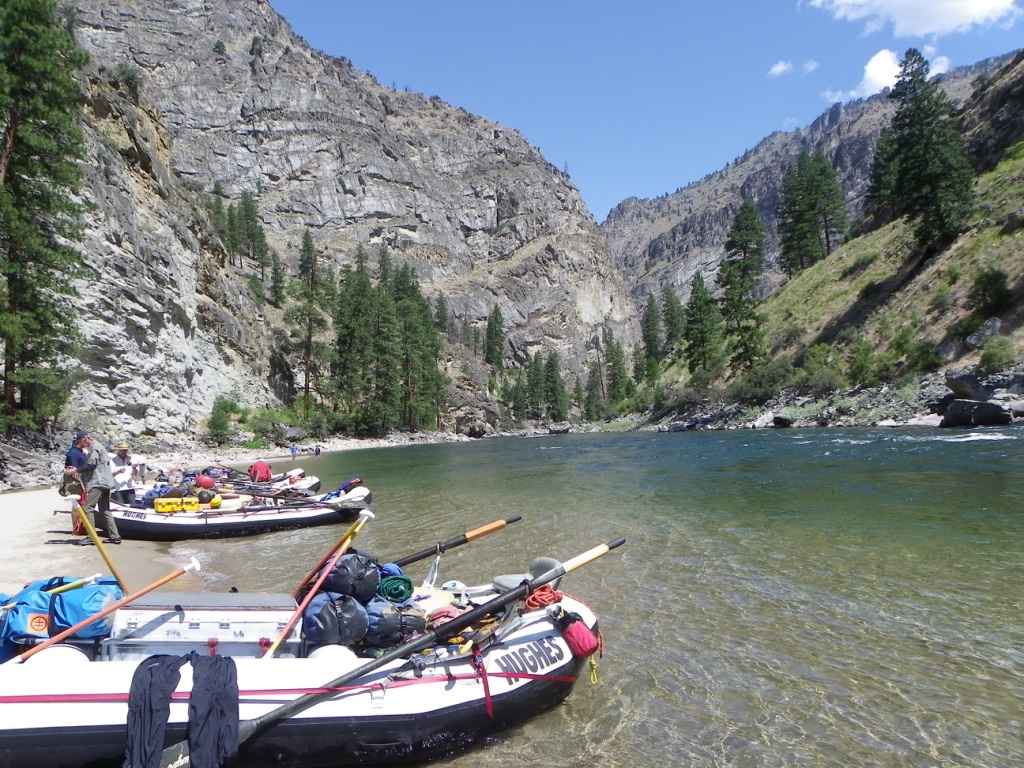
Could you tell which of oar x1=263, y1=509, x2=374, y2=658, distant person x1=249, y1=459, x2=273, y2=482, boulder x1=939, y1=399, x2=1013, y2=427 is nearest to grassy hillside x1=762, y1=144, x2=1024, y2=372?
boulder x1=939, y1=399, x2=1013, y2=427

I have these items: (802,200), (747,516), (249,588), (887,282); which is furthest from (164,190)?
(802,200)

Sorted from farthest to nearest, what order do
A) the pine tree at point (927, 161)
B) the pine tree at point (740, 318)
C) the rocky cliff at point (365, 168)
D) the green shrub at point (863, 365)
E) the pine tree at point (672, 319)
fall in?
the rocky cliff at point (365, 168) < the pine tree at point (672, 319) < the pine tree at point (740, 318) < the pine tree at point (927, 161) < the green shrub at point (863, 365)

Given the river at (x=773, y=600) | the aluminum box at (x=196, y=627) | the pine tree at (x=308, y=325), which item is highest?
the pine tree at (x=308, y=325)

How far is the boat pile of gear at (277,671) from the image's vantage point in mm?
3586

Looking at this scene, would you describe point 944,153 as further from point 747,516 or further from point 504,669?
point 504,669

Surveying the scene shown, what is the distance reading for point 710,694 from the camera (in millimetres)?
4941

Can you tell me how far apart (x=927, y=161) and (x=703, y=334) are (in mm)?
20233

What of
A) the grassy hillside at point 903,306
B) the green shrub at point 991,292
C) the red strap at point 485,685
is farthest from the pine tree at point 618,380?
the red strap at point 485,685

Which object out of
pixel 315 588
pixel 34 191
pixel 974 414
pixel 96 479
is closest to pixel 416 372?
pixel 34 191

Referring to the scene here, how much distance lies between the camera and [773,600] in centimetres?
684

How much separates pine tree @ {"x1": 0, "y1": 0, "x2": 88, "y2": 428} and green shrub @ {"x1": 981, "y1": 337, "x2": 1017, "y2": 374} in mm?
34671

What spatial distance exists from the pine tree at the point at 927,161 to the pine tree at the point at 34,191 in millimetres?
42869

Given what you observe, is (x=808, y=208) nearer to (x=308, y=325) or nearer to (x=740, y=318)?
(x=740, y=318)

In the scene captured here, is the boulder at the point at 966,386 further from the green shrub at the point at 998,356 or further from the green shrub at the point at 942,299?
the green shrub at the point at 942,299
